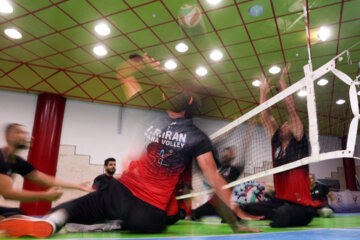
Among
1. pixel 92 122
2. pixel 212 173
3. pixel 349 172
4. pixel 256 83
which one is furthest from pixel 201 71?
pixel 349 172

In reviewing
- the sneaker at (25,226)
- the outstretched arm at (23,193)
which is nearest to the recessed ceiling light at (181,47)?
the outstretched arm at (23,193)

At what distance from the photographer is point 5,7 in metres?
5.80

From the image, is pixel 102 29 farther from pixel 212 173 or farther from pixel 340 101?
pixel 340 101

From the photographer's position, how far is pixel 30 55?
24.9 feet

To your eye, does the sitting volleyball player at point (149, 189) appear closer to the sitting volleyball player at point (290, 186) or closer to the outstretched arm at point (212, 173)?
the outstretched arm at point (212, 173)

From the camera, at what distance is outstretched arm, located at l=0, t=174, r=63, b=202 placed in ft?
8.46

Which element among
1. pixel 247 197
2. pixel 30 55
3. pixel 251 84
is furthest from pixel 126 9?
pixel 247 197

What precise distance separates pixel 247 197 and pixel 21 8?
34.2 ft

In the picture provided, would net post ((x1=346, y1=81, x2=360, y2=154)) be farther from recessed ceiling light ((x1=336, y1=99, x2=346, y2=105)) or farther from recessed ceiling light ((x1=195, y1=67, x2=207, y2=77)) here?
recessed ceiling light ((x1=336, y1=99, x2=346, y2=105))

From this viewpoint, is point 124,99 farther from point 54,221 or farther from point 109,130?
point 54,221

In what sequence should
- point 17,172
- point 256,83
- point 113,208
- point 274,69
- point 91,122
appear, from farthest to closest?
point 91,122 → point 256,83 → point 274,69 → point 17,172 → point 113,208

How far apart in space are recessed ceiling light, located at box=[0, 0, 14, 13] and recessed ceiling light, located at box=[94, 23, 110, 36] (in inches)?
72.3

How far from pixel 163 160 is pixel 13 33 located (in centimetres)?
639

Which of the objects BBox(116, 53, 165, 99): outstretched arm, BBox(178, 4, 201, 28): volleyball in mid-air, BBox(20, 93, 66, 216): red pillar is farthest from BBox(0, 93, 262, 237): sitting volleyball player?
BBox(20, 93, 66, 216): red pillar
